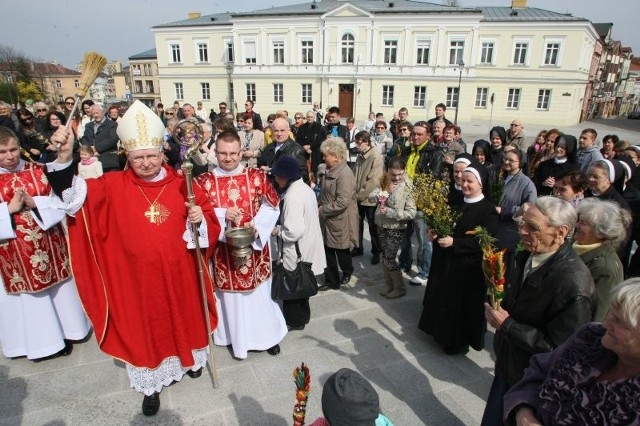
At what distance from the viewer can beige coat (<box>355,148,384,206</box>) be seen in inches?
230

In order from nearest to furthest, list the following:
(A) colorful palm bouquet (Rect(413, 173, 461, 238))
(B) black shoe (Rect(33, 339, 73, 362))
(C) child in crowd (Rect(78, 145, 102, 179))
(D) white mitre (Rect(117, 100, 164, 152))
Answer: (D) white mitre (Rect(117, 100, 164, 152))
(A) colorful palm bouquet (Rect(413, 173, 461, 238))
(B) black shoe (Rect(33, 339, 73, 362))
(C) child in crowd (Rect(78, 145, 102, 179))

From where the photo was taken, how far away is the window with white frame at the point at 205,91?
41.4m

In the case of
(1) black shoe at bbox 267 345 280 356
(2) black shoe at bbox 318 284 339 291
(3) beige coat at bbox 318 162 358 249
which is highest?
(3) beige coat at bbox 318 162 358 249

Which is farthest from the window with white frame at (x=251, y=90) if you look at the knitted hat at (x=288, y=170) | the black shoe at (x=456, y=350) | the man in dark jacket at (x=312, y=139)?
the black shoe at (x=456, y=350)

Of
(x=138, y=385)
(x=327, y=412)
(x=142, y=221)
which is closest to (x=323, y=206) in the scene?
(x=142, y=221)

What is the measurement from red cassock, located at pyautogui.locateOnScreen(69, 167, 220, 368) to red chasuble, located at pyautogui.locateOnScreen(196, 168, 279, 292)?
0.39 m

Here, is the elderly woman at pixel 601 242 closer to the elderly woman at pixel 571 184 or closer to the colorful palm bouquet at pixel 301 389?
the elderly woman at pixel 571 184

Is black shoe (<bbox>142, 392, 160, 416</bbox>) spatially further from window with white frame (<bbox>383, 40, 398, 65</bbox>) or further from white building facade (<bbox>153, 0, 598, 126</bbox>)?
window with white frame (<bbox>383, 40, 398, 65</bbox>)

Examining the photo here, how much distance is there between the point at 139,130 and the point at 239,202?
106 centimetres

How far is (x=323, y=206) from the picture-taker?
5039 millimetres

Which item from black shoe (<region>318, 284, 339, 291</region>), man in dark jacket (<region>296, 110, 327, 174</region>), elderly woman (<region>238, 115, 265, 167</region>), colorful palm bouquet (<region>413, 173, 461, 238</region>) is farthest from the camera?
man in dark jacket (<region>296, 110, 327, 174</region>)

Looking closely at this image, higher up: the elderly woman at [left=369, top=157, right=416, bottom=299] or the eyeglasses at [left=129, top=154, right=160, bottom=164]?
the eyeglasses at [left=129, top=154, right=160, bottom=164]

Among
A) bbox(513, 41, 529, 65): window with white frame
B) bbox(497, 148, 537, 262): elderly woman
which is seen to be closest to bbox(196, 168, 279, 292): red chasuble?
bbox(497, 148, 537, 262): elderly woman

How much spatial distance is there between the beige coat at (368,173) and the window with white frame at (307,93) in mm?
Answer: 33045
